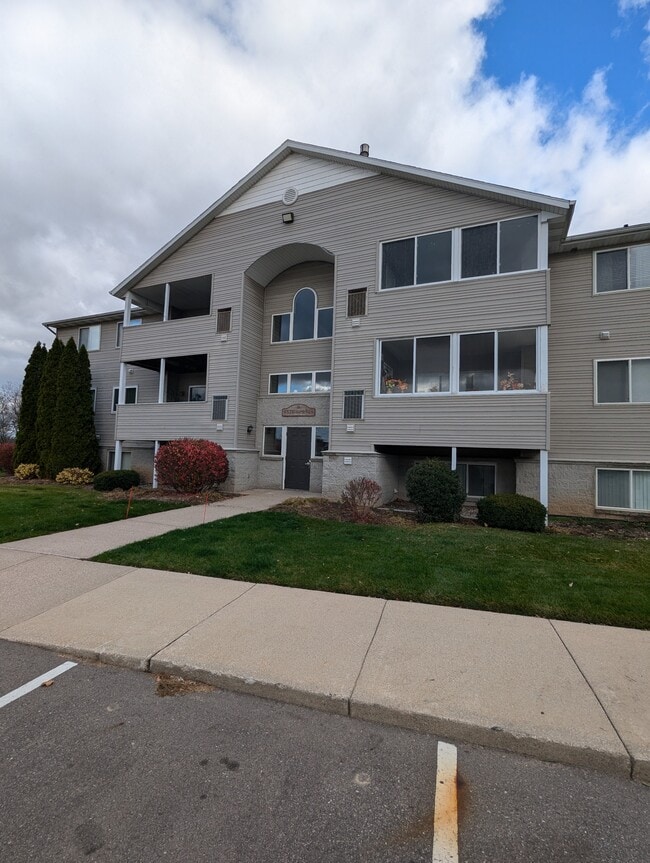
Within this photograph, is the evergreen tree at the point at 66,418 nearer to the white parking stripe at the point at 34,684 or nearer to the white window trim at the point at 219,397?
the white window trim at the point at 219,397

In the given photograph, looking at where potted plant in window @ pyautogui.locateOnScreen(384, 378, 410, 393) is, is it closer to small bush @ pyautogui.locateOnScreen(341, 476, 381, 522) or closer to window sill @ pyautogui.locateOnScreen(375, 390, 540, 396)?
window sill @ pyautogui.locateOnScreen(375, 390, 540, 396)

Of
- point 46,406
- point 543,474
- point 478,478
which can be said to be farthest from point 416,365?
point 46,406

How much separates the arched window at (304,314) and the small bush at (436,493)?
7687 millimetres

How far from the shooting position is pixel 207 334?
630 inches

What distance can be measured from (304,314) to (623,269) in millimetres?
10081

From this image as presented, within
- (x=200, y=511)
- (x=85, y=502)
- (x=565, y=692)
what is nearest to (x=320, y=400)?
(x=200, y=511)

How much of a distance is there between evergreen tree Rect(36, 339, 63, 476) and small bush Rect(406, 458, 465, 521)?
1664cm

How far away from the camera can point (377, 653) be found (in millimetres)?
3594

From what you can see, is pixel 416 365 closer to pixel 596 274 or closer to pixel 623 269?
pixel 596 274

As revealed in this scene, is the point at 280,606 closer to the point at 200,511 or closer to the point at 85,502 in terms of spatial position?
the point at 200,511

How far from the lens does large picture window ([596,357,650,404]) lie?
11.7m

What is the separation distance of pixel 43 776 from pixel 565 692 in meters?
3.37

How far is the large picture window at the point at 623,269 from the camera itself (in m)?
11.9

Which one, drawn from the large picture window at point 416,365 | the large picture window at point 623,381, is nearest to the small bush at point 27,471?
the large picture window at point 416,365
